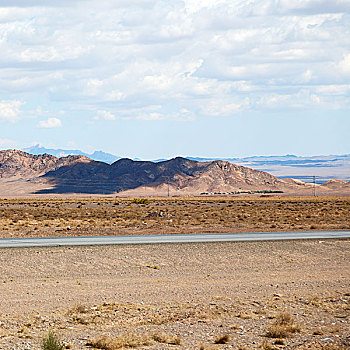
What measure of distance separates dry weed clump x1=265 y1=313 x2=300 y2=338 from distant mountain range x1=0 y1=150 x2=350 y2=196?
143481 millimetres

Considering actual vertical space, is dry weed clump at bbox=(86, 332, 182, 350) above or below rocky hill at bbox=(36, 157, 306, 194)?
below

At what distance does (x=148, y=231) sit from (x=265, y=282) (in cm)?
1895

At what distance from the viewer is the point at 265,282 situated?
2255 centimetres

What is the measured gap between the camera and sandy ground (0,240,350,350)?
14.6 m

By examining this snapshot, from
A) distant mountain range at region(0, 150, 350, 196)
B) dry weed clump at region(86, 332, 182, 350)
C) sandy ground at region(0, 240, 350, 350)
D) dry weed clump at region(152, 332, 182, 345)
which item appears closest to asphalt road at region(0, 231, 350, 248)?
sandy ground at region(0, 240, 350, 350)

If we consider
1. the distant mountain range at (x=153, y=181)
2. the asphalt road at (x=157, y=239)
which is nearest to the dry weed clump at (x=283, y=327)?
the asphalt road at (x=157, y=239)

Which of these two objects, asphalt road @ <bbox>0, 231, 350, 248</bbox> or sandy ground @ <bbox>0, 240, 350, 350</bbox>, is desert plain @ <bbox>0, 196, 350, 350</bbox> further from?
asphalt road @ <bbox>0, 231, 350, 248</bbox>

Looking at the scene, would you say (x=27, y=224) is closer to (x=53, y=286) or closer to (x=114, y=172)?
(x=53, y=286)

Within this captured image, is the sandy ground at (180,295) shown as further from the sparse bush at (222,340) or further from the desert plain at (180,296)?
the sparse bush at (222,340)


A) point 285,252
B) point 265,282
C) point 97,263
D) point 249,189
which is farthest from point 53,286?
point 249,189

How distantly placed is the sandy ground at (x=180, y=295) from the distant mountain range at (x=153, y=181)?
432 feet

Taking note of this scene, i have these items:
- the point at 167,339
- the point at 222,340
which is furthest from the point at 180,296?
the point at 222,340

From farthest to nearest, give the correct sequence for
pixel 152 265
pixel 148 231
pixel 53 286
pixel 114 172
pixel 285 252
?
pixel 114 172
pixel 148 231
pixel 285 252
pixel 152 265
pixel 53 286

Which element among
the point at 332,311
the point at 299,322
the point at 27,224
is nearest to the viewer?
the point at 299,322
